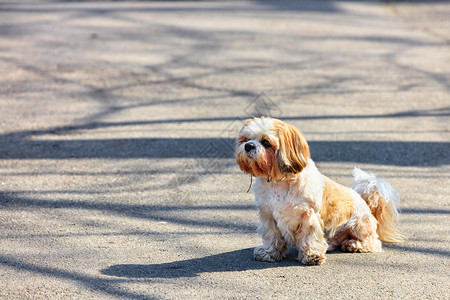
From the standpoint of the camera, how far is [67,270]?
4.17 m

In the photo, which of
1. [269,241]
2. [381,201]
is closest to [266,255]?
[269,241]

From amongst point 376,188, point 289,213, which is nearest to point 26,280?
point 289,213

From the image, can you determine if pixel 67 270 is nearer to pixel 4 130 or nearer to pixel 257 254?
pixel 257 254

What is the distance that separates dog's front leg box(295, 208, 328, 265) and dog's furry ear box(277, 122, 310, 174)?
397mm

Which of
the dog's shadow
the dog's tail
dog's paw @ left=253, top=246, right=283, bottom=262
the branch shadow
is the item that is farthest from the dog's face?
the branch shadow

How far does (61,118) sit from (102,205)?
3032 millimetres

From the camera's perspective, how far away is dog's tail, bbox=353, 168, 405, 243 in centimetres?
456

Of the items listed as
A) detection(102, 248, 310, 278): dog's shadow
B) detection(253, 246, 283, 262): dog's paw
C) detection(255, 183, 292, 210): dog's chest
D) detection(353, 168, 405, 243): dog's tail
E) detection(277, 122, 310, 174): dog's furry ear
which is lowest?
detection(102, 248, 310, 278): dog's shadow

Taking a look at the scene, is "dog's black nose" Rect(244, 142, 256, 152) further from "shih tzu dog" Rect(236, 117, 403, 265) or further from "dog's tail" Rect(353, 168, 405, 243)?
"dog's tail" Rect(353, 168, 405, 243)

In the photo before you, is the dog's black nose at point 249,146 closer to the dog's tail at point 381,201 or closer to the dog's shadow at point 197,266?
the dog's shadow at point 197,266

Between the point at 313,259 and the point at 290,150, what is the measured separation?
92 centimetres

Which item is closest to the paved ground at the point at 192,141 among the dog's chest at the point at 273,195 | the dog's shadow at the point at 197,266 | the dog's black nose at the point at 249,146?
the dog's shadow at the point at 197,266

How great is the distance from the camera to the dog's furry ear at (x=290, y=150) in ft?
12.7

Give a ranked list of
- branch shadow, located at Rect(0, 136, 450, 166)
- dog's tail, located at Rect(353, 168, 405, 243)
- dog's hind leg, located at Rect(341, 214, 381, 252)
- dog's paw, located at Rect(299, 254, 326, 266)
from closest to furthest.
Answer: dog's paw, located at Rect(299, 254, 326, 266) → dog's hind leg, located at Rect(341, 214, 381, 252) → dog's tail, located at Rect(353, 168, 405, 243) → branch shadow, located at Rect(0, 136, 450, 166)
